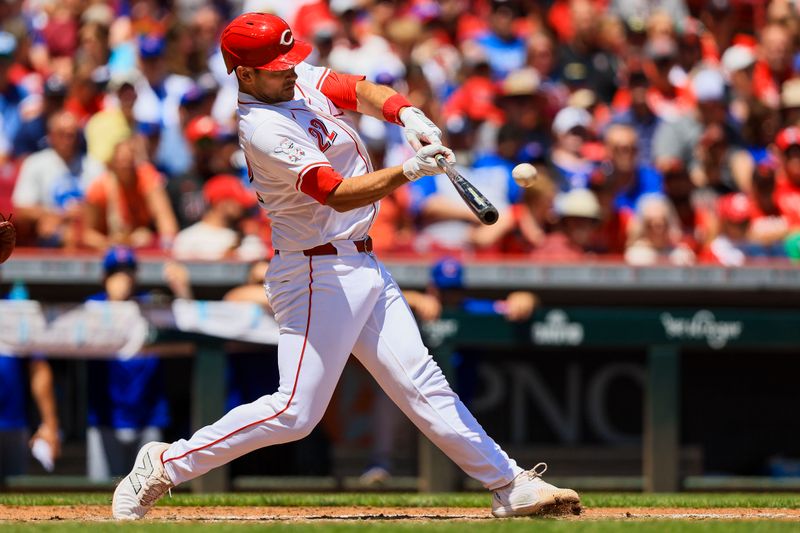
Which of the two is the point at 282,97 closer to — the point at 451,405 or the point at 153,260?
the point at 451,405

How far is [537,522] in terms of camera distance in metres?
4.73

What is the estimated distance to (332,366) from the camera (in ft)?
15.6

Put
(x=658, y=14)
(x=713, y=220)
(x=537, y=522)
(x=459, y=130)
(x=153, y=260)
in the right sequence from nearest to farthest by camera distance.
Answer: (x=537, y=522) < (x=153, y=260) < (x=713, y=220) < (x=459, y=130) < (x=658, y=14)


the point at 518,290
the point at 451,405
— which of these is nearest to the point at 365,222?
the point at 451,405

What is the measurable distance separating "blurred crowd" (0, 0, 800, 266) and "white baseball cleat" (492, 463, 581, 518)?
3.19 m

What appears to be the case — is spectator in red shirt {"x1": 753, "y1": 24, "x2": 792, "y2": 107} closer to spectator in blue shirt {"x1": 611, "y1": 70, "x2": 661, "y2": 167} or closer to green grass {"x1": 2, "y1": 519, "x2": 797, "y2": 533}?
spectator in blue shirt {"x1": 611, "y1": 70, "x2": 661, "y2": 167}

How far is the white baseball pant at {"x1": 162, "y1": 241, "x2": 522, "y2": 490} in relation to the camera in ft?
15.6

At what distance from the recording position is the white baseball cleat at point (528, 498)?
490cm

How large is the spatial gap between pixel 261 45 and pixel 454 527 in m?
1.70

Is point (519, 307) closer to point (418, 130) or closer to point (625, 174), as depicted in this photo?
point (625, 174)

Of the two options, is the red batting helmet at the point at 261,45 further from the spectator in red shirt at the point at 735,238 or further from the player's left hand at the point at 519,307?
the spectator in red shirt at the point at 735,238

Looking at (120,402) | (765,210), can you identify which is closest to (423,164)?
(120,402)

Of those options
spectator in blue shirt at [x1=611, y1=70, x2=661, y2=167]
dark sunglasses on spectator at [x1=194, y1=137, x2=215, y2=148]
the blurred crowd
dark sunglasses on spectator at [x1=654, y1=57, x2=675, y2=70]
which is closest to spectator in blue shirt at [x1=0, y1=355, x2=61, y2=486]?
the blurred crowd

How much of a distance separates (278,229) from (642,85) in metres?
5.45
